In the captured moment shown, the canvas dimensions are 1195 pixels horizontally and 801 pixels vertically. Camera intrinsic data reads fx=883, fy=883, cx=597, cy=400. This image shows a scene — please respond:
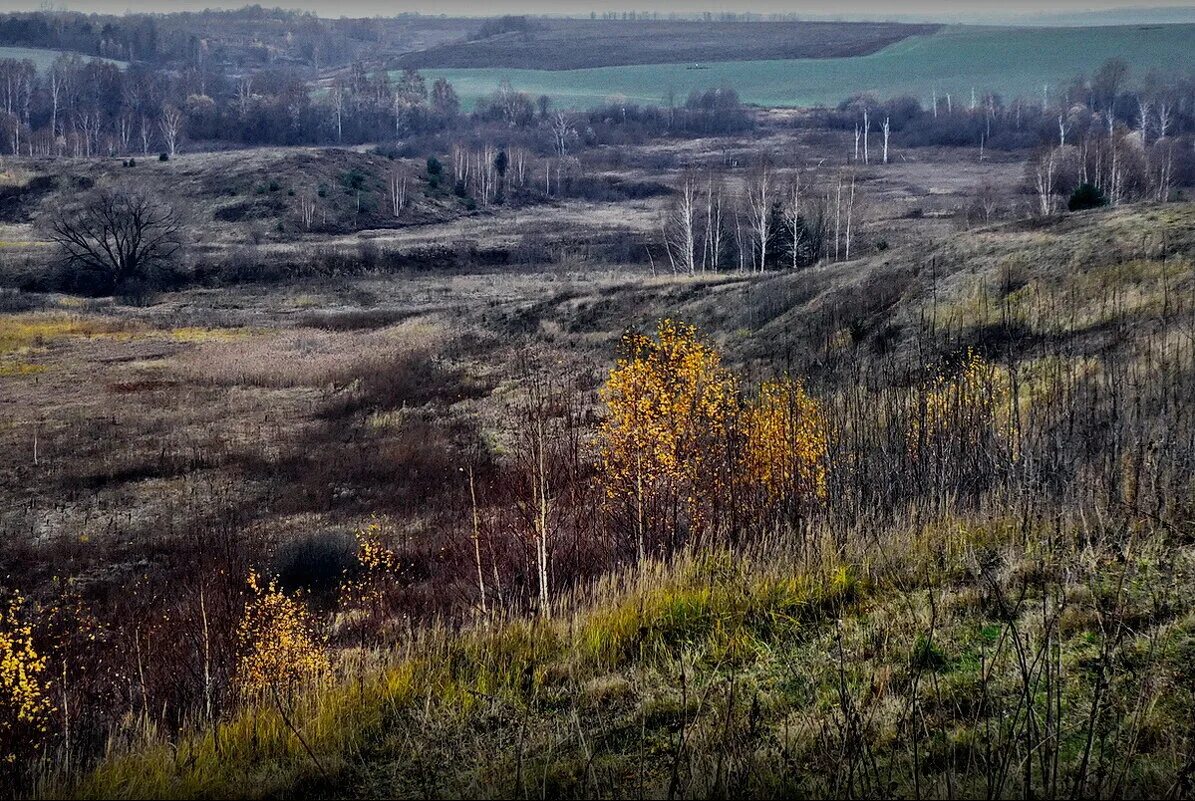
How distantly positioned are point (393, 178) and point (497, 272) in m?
26.8

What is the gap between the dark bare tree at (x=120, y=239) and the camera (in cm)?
5394

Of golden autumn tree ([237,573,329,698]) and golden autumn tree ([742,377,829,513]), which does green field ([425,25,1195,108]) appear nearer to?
golden autumn tree ([742,377,829,513])

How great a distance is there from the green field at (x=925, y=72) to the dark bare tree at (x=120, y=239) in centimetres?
10583

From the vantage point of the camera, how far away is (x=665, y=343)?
15.4 meters

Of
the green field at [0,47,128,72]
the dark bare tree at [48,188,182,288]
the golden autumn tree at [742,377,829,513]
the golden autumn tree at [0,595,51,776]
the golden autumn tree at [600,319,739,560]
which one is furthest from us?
the green field at [0,47,128,72]

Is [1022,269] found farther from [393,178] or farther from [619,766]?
[393,178]

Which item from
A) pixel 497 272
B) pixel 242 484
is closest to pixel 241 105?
pixel 497 272

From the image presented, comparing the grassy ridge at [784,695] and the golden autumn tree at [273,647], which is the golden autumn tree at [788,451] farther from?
the golden autumn tree at [273,647]

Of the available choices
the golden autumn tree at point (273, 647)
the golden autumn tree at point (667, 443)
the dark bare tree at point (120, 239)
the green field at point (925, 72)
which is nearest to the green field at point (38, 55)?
the green field at point (925, 72)

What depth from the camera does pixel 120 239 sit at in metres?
56.8

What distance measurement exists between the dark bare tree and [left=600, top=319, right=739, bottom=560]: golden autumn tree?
49.2m

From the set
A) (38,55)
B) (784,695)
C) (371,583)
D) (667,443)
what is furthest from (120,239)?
(38,55)

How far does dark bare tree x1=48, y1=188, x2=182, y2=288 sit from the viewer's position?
177ft

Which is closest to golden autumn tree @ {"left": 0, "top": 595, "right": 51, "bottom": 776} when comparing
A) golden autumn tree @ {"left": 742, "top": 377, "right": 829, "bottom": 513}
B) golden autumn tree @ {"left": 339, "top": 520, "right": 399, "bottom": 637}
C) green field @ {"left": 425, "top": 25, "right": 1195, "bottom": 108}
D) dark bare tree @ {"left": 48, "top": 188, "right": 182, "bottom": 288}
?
golden autumn tree @ {"left": 339, "top": 520, "right": 399, "bottom": 637}
